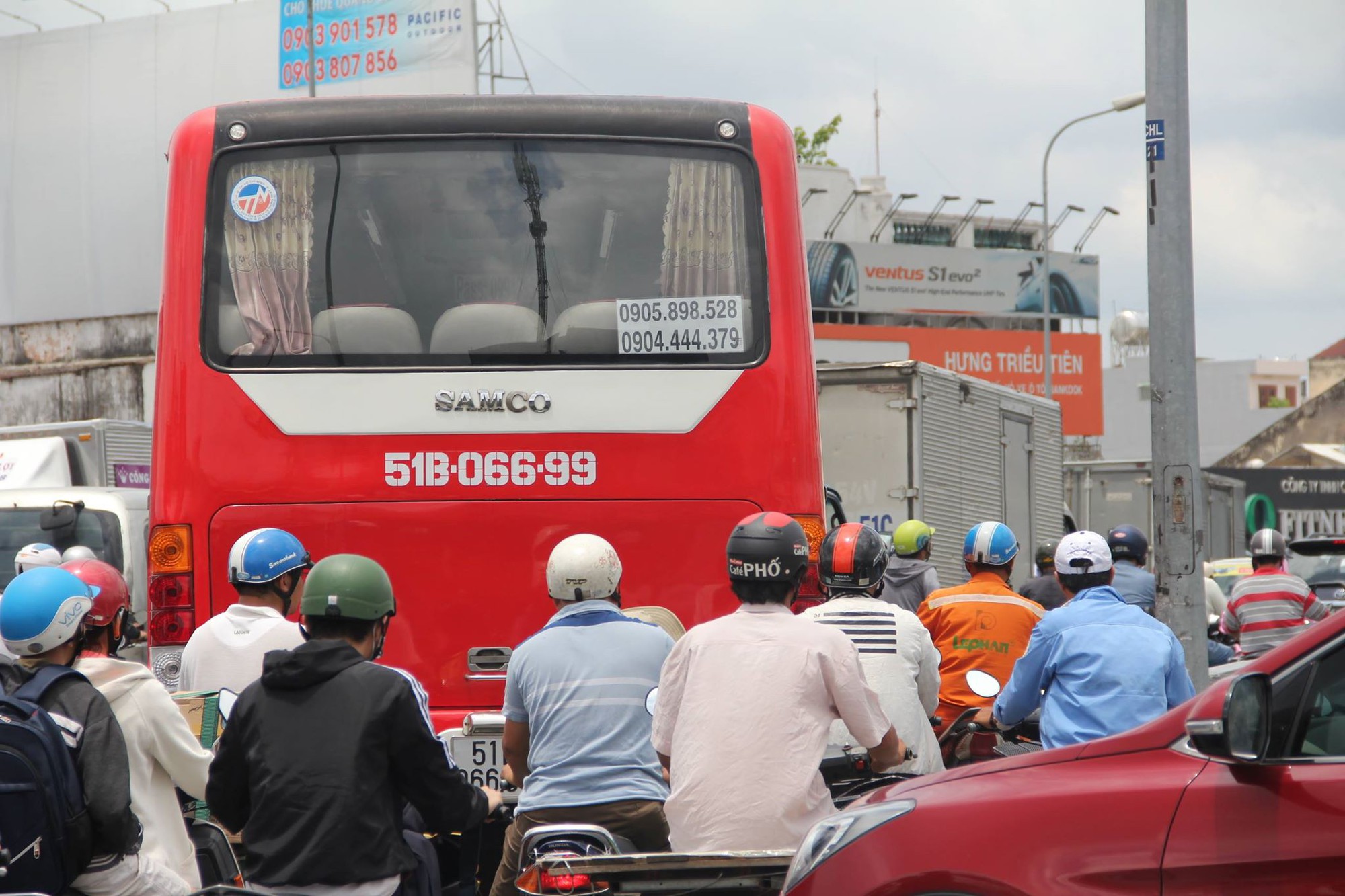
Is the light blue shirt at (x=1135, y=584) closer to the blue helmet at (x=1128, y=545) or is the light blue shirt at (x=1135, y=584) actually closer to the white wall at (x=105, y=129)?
the blue helmet at (x=1128, y=545)

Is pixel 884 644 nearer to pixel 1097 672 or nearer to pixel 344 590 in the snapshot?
pixel 1097 672

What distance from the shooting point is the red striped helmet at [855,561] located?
611 cm

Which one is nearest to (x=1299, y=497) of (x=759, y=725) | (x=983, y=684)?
(x=983, y=684)

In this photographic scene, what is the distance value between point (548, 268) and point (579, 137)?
2.04 feet

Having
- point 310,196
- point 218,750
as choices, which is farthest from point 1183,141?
point 218,750

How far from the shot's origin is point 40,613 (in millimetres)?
4250

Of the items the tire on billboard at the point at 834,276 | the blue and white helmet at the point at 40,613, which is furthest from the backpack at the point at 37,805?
the tire on billboard at the point at 834,276

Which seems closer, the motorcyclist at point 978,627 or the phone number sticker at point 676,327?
the phone number sticker at point 676,327

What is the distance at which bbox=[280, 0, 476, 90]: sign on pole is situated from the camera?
4003 cm

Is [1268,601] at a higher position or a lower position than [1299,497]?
lower

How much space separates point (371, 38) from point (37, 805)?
Answer: 3986cm

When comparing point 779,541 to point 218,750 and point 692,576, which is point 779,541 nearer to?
point 218,750

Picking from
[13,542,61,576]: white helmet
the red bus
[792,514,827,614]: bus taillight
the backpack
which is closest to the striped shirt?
[792,514,827,614]: bus taillight

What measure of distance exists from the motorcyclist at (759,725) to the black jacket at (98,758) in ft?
4.90
